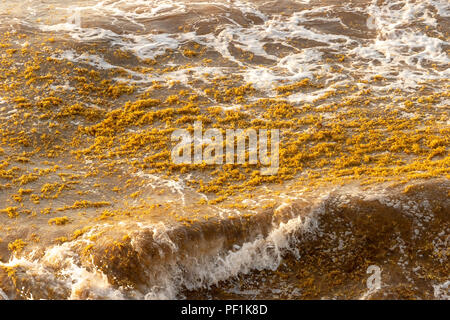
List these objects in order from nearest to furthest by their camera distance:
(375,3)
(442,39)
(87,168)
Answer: (87,168) < (442,39) < (375,3)

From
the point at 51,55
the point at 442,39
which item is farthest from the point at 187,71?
the point at 442,39

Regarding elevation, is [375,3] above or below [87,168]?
above

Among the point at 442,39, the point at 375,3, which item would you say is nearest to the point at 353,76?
the point at 442,39

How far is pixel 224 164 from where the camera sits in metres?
17.5

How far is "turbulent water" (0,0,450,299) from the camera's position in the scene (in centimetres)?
1277

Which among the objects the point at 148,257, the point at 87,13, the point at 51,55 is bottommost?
the point at 148,257

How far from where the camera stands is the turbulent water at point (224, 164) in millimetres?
12766

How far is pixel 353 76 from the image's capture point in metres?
24.0

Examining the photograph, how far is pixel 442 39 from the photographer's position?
90.6ft

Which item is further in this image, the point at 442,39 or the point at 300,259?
the point at 442,39

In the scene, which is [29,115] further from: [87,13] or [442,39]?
[442,39]

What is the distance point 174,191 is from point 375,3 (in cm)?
2323
